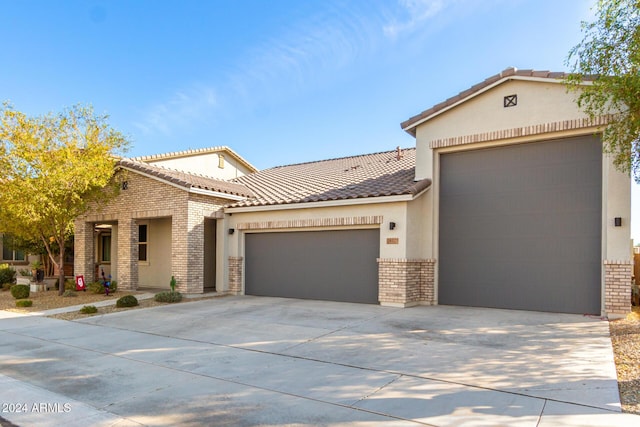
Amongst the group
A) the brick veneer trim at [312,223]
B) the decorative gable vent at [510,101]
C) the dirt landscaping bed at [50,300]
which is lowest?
the dirt landscaping bed at [50,300]

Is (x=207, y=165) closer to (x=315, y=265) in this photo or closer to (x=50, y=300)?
(x=50, y=300)

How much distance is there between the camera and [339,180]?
1684 cm

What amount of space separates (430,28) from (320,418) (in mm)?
12210

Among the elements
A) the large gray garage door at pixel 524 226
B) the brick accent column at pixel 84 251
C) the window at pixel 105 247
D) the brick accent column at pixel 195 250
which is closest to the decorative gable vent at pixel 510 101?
the large gray garage door at pixel 524 226

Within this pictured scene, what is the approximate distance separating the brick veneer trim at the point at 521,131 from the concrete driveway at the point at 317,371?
4.91 meters

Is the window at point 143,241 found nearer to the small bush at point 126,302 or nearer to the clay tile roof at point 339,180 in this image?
the clay tile roof at point 339,180

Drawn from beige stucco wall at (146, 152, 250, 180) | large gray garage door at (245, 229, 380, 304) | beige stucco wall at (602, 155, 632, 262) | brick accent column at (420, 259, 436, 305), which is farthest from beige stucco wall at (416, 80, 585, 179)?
beige stucco wall at (146, 152, 250, 180)

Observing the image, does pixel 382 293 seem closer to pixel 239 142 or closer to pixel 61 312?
pixel 61 312

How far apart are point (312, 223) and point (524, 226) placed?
6.51 m

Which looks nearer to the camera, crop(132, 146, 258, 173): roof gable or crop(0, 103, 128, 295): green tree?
crop(0, 103, 128, 295): green tree

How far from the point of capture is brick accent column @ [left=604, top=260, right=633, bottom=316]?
10.2 m

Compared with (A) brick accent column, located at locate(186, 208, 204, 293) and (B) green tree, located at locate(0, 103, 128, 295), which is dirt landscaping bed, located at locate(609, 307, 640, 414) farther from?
(B) green tree, located at locate(0, 103, 128, 295)

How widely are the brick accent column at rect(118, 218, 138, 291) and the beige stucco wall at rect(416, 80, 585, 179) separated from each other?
11.4 m

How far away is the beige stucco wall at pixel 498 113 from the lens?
11289 mm
